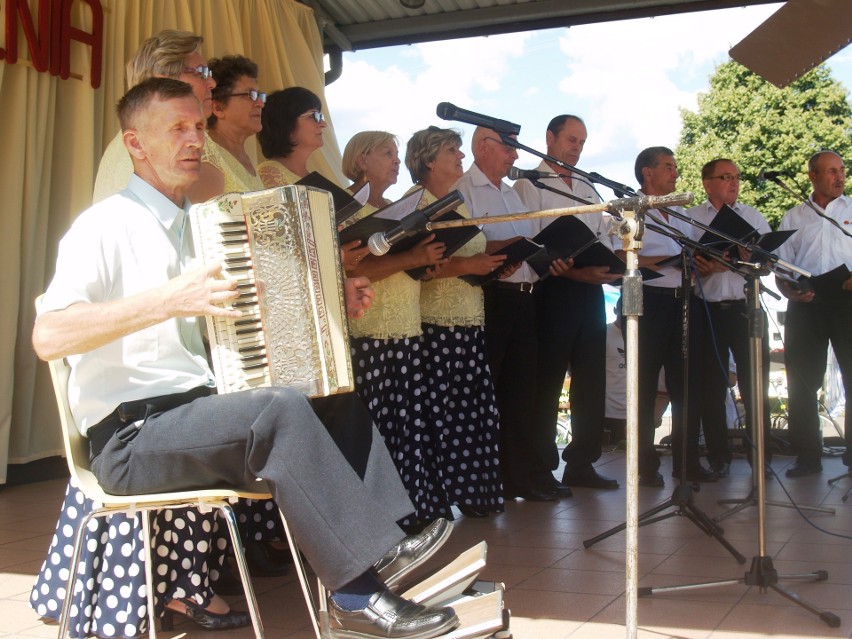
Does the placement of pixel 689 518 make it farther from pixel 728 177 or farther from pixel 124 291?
pixel 728 177

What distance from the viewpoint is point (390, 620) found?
2260 millimetres

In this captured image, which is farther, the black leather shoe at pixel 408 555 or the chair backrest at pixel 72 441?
the black leather shoe at pixel 408 555

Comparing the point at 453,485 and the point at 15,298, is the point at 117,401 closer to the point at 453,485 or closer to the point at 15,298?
the point at 453,485

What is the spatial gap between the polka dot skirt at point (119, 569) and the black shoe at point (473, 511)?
1.77 metres

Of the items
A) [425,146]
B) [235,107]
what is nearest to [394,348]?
[425,146]

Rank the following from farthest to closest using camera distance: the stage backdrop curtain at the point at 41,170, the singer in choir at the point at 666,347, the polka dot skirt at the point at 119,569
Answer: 1. the singer in choir at the point at 666,347
2. the stage backdrop curtain at the point at 41,170
3. the polka dot skirt at the point at 119,569

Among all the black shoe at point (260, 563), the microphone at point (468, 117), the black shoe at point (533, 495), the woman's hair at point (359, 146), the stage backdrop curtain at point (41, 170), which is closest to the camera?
A: the microphone at point (468, 117)

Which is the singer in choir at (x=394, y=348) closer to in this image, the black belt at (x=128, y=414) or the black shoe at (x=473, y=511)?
the black shoe at (x=473, y=511)

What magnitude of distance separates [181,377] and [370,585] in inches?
28.8

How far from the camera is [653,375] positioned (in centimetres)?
551

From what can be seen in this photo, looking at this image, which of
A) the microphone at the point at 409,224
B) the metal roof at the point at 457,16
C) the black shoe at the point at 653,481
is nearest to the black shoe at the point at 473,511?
the black shoe at the point at 653,481

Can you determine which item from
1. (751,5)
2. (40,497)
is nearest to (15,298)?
(40,497)

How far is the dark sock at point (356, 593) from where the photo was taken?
229 centimetres

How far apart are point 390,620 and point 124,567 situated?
91 centimetres
